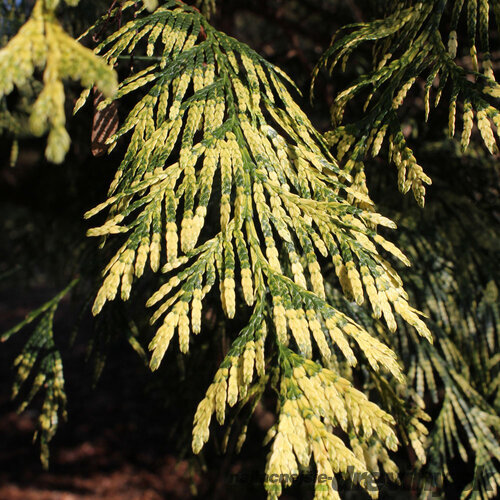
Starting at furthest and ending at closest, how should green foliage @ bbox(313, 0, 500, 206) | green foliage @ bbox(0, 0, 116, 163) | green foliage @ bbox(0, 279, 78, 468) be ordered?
green foliage @ bbox(0, 279, 78, 468)
green foliage @ bbox(313, 0, 500, 206)
green foliage @ bbox(0, 0, 116, 163)

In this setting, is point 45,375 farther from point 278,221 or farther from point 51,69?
point 51,69

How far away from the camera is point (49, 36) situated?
34.9 inches

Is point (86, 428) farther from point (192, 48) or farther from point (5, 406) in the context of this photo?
point (192, 48)

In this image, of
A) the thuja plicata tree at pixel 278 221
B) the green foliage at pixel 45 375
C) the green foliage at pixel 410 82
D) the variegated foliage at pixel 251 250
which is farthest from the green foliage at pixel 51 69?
the green foliage at pixel 45 375

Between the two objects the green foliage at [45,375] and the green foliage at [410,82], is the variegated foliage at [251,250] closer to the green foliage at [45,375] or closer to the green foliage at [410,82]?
the green foliage at [410,82]

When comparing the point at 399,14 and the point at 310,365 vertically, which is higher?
the point at 399,14

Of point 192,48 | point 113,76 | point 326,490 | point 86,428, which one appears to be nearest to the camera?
point 113,76

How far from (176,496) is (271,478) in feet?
13.9

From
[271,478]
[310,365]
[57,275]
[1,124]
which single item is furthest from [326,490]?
[57,275]

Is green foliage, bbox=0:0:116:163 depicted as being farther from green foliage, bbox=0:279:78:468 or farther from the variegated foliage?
green foliage, bbox=0:279:78:468

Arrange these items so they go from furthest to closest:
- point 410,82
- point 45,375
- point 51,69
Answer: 1. point 45,375
2. point 410,82
3. point 51,69

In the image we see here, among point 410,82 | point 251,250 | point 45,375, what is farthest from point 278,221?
point 45,375

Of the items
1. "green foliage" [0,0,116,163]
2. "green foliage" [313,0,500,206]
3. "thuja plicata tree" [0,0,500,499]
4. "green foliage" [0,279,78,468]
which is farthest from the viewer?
"green foliage" [0,279,78,468]

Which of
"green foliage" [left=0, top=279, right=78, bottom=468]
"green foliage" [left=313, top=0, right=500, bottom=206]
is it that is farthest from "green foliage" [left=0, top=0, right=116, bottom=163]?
"green foliage" [left=0, top=279, right=78, bottom=468]
